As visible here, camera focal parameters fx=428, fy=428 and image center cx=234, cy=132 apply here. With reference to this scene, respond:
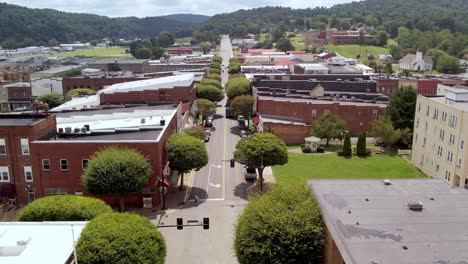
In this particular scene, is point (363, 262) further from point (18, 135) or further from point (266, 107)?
point (266, 107)

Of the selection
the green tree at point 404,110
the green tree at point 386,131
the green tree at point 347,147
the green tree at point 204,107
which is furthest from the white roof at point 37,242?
the green tree at point 204,107

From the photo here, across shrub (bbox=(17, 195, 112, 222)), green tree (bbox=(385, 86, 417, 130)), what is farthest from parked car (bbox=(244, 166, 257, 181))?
green tree (bbox=(385, 86, 417, 130))

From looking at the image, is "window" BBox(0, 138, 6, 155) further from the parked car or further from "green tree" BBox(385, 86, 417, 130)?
Result: "green tree" BBox(385, 86, 417, 130)

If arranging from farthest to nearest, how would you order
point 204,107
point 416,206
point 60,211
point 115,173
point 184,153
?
point 204,107 < point 184,153 < point 115,173 < point 60,211 < point 416,206

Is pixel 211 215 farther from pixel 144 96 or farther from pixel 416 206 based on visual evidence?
pixel 144 96

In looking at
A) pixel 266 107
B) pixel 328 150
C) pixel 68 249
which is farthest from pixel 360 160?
pixel 68 249

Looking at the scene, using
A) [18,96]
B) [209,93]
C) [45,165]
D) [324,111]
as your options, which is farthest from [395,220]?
[18,96]
